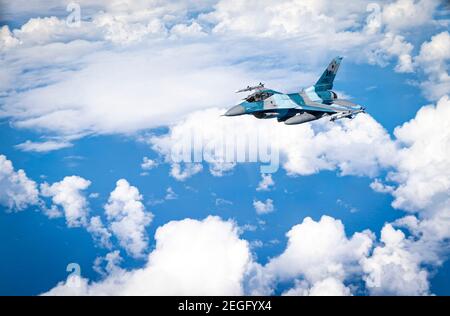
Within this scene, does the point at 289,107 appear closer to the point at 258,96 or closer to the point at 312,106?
the point at 312,106

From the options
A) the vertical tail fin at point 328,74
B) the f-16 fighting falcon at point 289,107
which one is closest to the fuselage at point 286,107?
the f-16 fighting falcon at point 289,107

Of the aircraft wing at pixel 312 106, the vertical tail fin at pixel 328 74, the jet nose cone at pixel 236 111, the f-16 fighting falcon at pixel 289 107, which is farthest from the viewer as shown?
the vertical tail fin at pixel 328 74

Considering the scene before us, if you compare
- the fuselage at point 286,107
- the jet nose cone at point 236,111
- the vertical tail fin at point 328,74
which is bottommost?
the jet nose cone at point 236,111

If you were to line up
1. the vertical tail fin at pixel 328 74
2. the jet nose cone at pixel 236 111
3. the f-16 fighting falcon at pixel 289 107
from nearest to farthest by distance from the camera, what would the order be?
the jet nose cone at pixel 236 111, the f-16 fighting falcon at pixel 289 107, the vertical tail fin at pixel 328 74

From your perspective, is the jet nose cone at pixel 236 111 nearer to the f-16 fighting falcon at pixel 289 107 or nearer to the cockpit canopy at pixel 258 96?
the f-16 fighting falcon at pixel 289 107

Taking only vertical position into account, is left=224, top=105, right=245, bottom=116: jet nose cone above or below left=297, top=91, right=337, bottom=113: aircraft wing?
below

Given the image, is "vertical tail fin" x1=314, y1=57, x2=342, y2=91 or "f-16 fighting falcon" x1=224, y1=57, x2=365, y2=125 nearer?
"f-16 fighting falcon" x1=224, y1=57, x2=365, y2=125

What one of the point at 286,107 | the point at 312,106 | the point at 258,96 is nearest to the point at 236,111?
the point at 258,96

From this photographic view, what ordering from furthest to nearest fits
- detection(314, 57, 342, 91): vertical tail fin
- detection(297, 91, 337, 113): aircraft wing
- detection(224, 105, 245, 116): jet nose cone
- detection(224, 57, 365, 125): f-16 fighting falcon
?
detection(314, 57, 342, 91): vertical tail fin
detection(297, 91, 337, 113): aircraft wing
detection(224, 57, 365, 125): f-16 fighting falcon
detection(224, 105, 245, 116): jet nose cone

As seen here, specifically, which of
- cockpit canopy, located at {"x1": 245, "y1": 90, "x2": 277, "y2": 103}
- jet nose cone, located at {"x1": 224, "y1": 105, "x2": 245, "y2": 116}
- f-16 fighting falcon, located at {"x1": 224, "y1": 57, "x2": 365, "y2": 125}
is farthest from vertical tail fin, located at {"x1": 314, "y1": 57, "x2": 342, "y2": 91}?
jet nose cone, located at {"x1": 224, "y1": 105, "x2": 245, "y2": 116}

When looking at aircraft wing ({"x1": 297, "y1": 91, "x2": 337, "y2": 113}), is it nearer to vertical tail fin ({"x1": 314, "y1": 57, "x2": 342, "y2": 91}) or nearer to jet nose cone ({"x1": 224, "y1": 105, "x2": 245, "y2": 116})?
vertical tail fin ({"x1": 314, "y1": 57, "x2": 342, "y2": 91})
